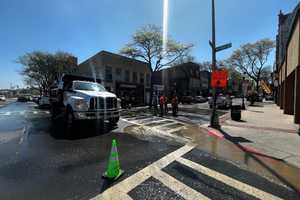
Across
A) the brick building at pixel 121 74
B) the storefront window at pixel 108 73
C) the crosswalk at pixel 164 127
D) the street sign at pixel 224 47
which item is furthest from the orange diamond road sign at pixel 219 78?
the storefront window at pixel 108 73

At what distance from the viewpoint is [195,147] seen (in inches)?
319

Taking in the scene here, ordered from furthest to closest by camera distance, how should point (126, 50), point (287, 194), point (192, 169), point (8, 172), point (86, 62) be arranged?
point (86, 62)
point (126, 50)
point (192, 169)
point (8, 172)
point (287, 194)

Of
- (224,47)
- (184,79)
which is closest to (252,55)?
(184,79)

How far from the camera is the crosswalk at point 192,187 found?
4.23 metres

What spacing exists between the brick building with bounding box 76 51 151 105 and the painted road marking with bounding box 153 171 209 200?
24.6 metres

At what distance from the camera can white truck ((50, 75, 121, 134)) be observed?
35.6ft

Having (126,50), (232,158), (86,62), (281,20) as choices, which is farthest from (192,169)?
(281,20)

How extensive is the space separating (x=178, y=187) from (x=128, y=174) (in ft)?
4.15

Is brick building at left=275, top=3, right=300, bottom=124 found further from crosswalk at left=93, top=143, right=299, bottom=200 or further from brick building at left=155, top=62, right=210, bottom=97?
brick building at left=155, top=62, right=210, bottom=97

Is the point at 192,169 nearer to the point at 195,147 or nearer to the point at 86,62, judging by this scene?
the point at 195,147

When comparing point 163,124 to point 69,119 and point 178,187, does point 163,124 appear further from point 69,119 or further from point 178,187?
point 178,187

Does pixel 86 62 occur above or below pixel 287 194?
above

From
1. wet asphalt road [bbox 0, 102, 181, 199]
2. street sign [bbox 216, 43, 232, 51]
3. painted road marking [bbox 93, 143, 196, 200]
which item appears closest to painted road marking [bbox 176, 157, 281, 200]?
painted road marking [bbox 93, 143, 196, 200]

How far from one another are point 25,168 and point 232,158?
562 cm
